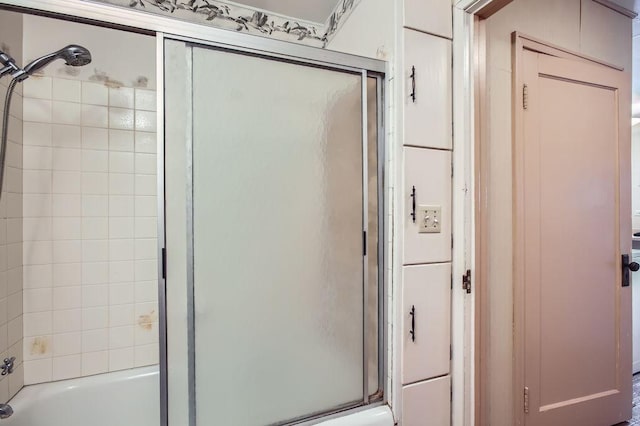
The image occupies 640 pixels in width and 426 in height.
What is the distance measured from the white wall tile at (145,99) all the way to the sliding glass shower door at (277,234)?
0.85m

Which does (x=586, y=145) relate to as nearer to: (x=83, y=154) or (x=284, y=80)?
(x=284, y=80)

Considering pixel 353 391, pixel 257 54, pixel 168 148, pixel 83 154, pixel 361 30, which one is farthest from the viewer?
pixel 83 154

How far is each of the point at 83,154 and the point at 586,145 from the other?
8.27ft

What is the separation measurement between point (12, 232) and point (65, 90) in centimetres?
70

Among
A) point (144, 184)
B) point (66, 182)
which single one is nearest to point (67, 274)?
point (66, 182)

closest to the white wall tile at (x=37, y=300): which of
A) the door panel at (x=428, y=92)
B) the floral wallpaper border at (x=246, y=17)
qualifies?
the floral wallpaper border at (x=246, y=17)

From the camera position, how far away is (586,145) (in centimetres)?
151

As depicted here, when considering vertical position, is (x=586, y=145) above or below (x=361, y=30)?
below

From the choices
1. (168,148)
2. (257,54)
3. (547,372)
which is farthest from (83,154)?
(547,372)

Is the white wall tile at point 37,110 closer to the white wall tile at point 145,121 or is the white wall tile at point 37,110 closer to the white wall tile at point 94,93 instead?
the white wall tile at point 94,93

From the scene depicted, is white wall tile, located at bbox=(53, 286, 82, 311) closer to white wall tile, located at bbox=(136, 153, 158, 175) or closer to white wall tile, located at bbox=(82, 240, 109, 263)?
white wall tile, located at bbox=(82, 240, 109, 263)

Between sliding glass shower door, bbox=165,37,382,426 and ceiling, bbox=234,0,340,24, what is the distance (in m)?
0.82

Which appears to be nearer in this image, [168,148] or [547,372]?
[168,148]

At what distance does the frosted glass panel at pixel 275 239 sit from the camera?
0.92 meters
